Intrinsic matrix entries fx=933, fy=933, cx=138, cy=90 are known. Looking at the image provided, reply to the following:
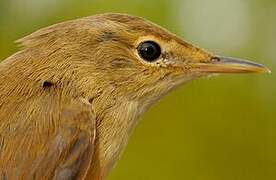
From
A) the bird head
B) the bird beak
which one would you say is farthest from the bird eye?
the bird beak

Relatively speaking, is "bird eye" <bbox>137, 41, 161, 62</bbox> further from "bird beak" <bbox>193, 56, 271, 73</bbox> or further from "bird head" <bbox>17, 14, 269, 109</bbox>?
"bird beak" <bbox>193, 56, 271, 73</bbox>

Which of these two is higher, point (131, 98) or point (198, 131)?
point (198, 131)

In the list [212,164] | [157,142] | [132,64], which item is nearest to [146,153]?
[157,142]

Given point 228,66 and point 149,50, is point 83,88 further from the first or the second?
point 228,66

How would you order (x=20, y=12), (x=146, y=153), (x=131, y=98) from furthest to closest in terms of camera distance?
1. (x=20, y=12)
2. (x=146, y=153)
3. (x=131, y=98)

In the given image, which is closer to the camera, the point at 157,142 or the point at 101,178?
the point at 101,178

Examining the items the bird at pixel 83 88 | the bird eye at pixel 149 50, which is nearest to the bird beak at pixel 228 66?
the bird at pixel 83 88

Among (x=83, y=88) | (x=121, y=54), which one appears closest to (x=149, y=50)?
(x=121, y=54)

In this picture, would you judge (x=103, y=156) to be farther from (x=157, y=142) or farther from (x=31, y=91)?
(x=157, y=142)
